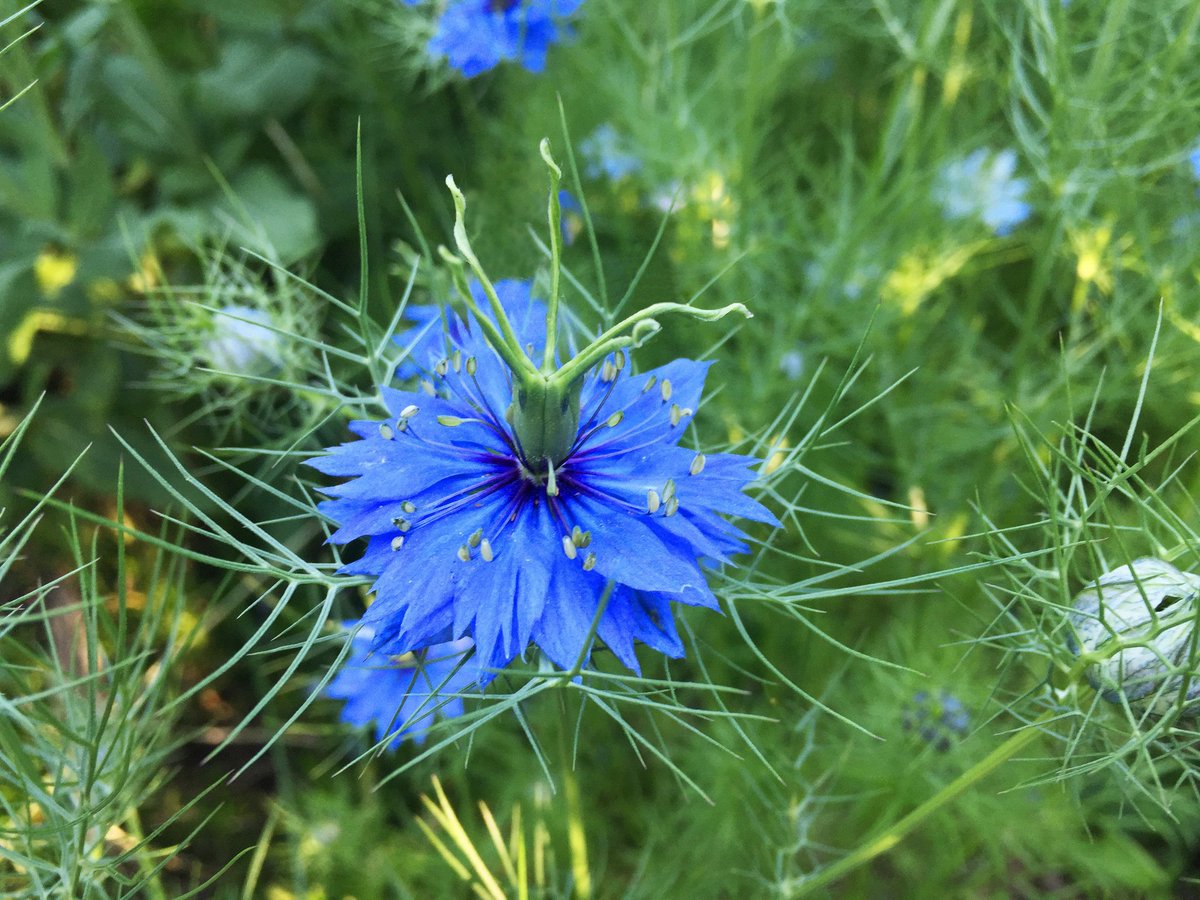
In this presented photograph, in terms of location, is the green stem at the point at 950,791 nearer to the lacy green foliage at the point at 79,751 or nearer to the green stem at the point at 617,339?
the green stem at the point at 617,339

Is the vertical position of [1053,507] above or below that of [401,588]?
below

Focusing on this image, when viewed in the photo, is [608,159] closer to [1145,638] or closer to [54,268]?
[54,268]

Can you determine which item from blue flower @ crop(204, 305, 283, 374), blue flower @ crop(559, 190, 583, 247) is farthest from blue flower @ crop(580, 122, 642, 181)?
blue flower @ crop(204, 305, 283, 374)

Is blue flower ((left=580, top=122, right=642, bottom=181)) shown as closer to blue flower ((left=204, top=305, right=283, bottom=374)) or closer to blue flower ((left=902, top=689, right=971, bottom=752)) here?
blue flower ((left=204, top=305, right=283, bottom=374))

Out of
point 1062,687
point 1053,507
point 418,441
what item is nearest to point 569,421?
point 418,441

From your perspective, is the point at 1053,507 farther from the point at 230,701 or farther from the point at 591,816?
the point at 230,701

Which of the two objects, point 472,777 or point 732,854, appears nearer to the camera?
point 732,854
